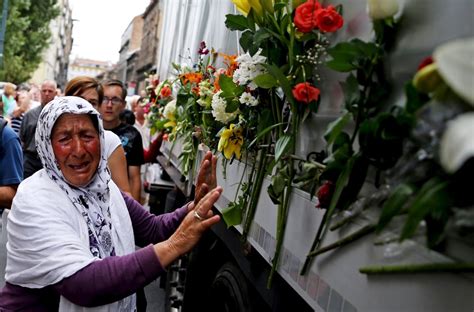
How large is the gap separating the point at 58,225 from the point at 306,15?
1.18 metres

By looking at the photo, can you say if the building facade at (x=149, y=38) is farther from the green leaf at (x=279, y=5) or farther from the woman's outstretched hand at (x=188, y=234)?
the green leaf at (x=279, y=5)

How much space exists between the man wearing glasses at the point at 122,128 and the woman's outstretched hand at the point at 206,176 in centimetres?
198

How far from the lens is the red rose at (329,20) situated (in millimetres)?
1454

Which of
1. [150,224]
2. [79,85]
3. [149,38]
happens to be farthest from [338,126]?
[149,38]

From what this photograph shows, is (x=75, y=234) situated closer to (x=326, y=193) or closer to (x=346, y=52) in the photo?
(x=326, y=193)

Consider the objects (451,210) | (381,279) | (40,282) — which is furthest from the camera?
(40,282)

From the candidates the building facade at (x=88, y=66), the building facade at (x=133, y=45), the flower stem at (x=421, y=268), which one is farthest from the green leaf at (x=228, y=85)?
the building facade at (x=88, y=66)

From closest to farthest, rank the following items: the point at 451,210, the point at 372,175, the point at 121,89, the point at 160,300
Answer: the point at 451,210
the point at 372,175
the point at 121,89
the point at 160,300

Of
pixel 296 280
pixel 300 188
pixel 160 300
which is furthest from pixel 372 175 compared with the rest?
pixel 160 300

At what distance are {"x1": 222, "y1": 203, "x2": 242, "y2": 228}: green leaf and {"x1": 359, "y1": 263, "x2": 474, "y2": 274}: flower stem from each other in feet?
3.65

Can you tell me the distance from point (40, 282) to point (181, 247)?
20.7 inches

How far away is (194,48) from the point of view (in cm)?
425

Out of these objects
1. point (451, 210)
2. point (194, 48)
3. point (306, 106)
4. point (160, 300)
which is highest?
point (194, 48)

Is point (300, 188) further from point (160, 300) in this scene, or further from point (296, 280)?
point (160, 300)
